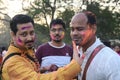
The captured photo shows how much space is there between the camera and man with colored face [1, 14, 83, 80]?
3.42m

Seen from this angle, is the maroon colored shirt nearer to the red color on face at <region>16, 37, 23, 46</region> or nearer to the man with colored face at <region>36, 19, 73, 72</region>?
the man with colored face at <region>36, 19, 73, 72</region>

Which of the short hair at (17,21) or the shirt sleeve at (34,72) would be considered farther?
the short hair at (17,21)

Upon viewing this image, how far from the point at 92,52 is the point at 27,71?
26.6 inches

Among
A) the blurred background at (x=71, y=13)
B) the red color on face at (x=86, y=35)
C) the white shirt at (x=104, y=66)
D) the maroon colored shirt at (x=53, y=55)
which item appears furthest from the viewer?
the blurred background at (x=71, y=13)

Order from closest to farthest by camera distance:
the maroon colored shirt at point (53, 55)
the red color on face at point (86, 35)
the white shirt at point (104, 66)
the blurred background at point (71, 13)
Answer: the white shirt at point (104, 66)
the red color on face at point (86, 35)
the maroon colored shirt at point (53, 55)
the blurred background at point (71, 13)

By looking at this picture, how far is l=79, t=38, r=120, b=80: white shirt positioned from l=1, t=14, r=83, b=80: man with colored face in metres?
0.14

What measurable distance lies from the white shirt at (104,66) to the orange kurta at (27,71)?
152 millimetres

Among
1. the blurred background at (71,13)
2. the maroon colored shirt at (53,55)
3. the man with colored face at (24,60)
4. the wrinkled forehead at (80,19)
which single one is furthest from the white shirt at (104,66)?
the blurred background at (71,13)

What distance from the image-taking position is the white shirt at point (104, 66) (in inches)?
131

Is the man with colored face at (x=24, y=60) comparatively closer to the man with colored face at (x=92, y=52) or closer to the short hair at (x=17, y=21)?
the short hair at (x=17, y=21)

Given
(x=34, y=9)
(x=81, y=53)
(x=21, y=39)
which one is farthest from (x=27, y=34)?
(x=34, y=9)

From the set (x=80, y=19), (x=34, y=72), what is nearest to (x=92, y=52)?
(x=80, y=19)

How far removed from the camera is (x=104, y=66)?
3.40 m

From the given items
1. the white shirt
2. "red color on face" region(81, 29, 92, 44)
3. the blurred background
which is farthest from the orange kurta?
the blurred background
